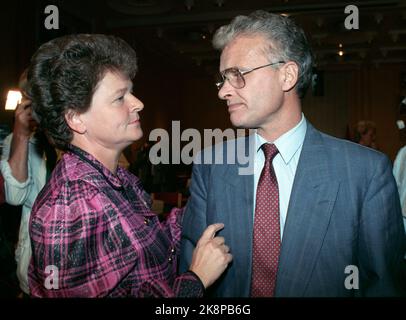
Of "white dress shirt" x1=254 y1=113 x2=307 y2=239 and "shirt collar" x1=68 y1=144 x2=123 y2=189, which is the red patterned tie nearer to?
"white dress shirt" x1=254 y1=113 x2=307 y2=239

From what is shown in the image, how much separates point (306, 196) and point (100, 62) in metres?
0.84

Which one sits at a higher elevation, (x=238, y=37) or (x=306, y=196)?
(x=238, y=37)

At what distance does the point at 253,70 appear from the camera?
1.38m

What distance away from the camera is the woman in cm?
104

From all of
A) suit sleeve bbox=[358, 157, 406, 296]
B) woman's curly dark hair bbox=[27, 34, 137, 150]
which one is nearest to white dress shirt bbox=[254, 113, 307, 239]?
suit sleeve bbox=[358, 157, 406, 296]

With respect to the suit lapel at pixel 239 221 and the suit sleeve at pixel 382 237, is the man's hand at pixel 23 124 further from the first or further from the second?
the suit sleeve at pixel 382 237

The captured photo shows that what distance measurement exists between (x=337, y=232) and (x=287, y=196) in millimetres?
215

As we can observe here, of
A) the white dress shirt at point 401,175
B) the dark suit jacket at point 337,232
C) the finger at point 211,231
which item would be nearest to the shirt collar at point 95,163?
the finger at point 211,231

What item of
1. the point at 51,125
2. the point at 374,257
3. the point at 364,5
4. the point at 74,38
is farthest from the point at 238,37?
the point at 364,5

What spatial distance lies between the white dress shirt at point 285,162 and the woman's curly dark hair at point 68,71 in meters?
0.63

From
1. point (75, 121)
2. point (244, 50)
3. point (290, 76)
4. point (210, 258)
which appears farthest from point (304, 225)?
point (75, 121)

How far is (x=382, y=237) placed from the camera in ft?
3.96
